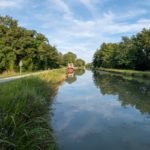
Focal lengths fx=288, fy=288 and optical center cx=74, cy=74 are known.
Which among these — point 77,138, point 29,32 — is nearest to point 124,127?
point 77,138

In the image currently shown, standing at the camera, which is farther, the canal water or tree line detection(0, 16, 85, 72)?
tree line detection(0, 16, 85, 72)

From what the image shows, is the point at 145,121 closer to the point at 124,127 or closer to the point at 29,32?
the point at 124,127

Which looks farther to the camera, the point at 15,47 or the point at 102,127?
the point at 15,47

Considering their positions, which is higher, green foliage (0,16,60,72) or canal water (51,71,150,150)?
green foliage (0,16,60,72)

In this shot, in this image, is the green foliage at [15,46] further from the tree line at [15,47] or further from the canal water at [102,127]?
the canal water at [102,127]

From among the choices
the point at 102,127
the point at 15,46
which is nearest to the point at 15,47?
the point at 15,46

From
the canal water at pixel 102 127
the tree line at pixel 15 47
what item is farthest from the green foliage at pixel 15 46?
the canal water at pixel 102 127

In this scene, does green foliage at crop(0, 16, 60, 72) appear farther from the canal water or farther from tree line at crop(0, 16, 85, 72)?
the canal water

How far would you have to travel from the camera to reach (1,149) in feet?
20.3

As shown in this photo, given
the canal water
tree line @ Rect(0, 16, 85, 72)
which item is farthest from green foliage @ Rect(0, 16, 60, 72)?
the canal water

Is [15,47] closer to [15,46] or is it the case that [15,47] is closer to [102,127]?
[15,46]

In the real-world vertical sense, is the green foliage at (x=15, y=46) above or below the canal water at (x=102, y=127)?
above

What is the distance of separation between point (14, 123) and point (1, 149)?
0.97 metres

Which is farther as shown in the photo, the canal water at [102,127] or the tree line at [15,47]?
the tree line at [15,47]
